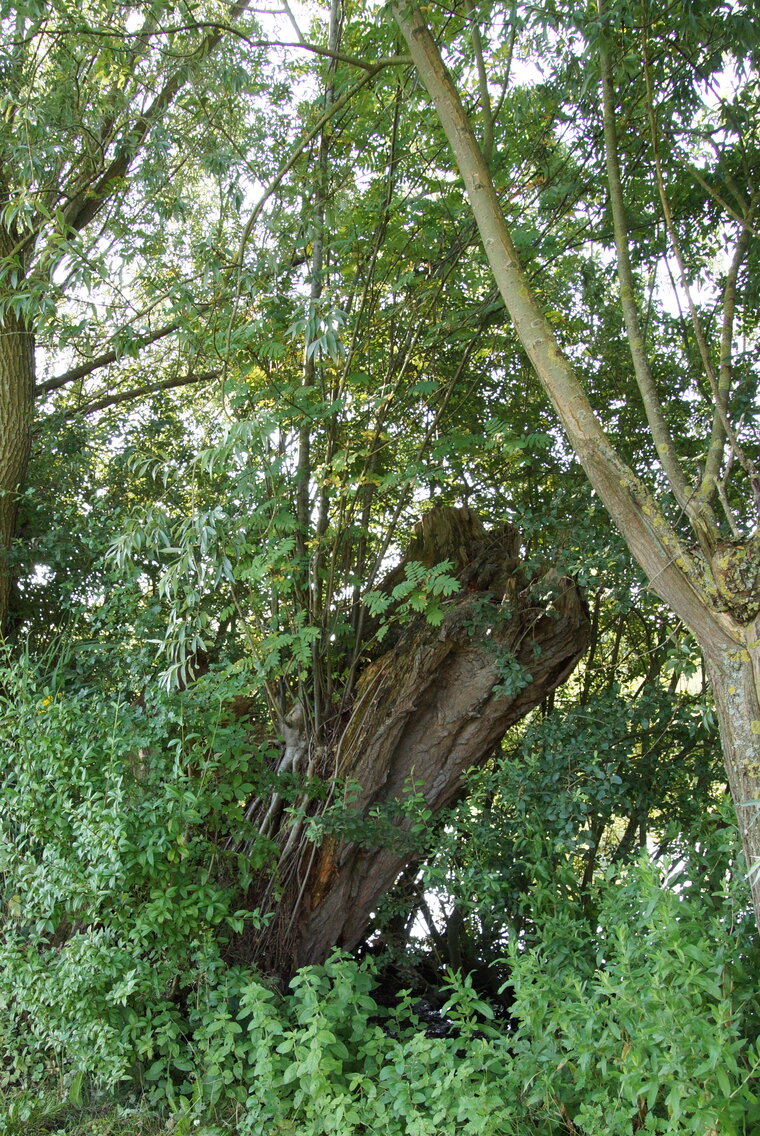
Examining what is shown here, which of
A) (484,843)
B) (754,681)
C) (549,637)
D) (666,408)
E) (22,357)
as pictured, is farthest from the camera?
(22,357)

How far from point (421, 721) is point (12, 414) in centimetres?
348

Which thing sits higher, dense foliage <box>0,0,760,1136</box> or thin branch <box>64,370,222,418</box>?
thin branch <box>64,370,222,418</box>

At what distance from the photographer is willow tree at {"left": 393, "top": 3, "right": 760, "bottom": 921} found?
2.93 m

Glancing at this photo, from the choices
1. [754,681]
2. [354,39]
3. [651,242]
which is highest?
[354,39]

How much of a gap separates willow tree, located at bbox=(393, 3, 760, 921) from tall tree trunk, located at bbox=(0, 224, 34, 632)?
347cm

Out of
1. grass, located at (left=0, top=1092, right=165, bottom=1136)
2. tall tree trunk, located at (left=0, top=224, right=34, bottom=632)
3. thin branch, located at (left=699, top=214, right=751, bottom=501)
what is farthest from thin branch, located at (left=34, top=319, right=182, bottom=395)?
grass, located at (left=0, top=1092, right=165, bottom=1136)

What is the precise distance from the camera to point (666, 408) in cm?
512

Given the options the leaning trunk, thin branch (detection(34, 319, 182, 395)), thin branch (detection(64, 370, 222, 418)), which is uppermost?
thin branch (detection(34, 319, 182, 395))

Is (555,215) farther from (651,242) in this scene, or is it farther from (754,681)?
(754,681)

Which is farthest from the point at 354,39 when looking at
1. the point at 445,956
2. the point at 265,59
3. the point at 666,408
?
the point at 445,956

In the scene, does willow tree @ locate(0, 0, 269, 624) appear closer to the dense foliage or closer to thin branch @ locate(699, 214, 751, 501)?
the dense foliage

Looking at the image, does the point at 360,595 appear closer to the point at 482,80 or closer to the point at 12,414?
the point at 482,80

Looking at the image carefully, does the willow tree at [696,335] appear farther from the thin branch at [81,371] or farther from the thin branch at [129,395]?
the thin branch at [81,371]

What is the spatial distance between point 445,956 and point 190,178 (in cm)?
559
